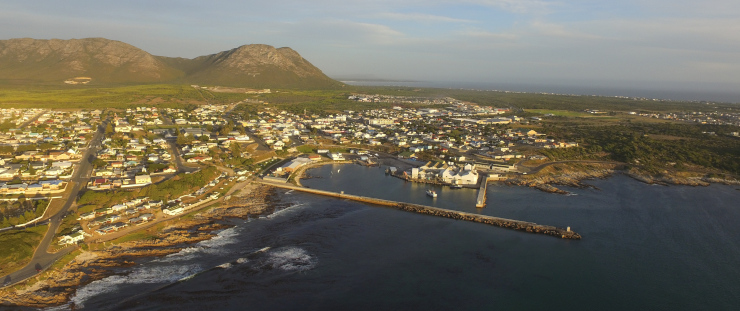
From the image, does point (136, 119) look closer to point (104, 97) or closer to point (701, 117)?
point (104, 97)

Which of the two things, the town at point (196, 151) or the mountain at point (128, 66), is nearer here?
the town at point (196, 151)

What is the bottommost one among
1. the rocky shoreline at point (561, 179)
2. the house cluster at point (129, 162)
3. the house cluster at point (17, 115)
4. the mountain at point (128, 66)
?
the rocky shoreline at point (561, 179)

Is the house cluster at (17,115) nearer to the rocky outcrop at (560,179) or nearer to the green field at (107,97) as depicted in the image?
the green field at (107,97)

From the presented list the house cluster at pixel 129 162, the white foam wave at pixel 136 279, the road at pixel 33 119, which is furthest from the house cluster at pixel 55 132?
the white foam wave at pixel 136 279

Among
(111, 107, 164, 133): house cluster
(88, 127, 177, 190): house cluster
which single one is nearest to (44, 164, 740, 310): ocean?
(88, 127, 177, 190): house cluster

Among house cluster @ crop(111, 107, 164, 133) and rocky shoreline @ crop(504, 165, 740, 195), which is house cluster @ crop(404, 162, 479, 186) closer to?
rocky shoreline @ crop(504, 165, 740, 195)

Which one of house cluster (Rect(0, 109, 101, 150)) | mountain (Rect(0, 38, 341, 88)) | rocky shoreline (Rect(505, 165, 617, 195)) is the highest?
mountain (Rect(0, 38, 341, 88))
